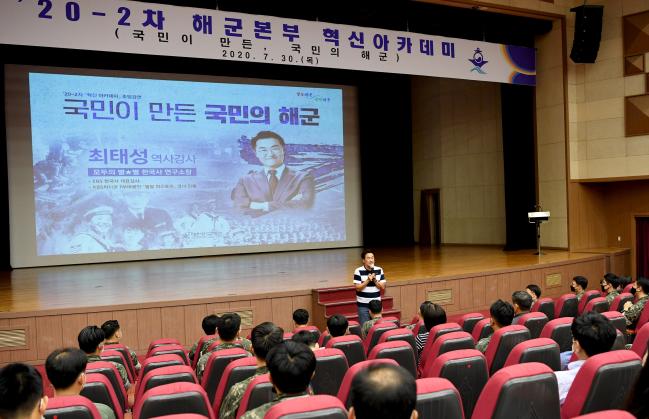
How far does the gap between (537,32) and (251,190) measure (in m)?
6.27

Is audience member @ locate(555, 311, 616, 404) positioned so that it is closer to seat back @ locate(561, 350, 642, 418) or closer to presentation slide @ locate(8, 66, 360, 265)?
seat back @ locate(561, 350, 642, 418)

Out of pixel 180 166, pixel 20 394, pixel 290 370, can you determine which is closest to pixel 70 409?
pixel 20 394

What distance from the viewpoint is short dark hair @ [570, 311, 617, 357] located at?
7.73ft

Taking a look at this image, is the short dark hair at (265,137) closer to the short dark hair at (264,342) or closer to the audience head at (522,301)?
the audience head at (522,301)

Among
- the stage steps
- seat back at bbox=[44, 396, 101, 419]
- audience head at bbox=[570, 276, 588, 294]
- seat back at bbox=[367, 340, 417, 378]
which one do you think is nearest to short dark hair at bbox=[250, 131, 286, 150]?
the stage steps

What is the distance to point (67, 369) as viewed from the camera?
2250 mm

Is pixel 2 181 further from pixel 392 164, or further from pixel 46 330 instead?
pixel 392 164

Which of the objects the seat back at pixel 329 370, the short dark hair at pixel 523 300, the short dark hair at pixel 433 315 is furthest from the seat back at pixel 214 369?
the short dark hair at pixel 523 300

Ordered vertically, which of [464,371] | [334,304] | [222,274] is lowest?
[334,304]

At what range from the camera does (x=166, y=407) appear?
1908mm

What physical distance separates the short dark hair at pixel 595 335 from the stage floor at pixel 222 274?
4545 mm

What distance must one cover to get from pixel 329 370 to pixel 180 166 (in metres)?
8.61

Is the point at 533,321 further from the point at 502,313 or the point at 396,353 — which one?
the point at 396,353

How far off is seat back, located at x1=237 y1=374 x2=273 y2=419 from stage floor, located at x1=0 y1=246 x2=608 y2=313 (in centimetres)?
438
